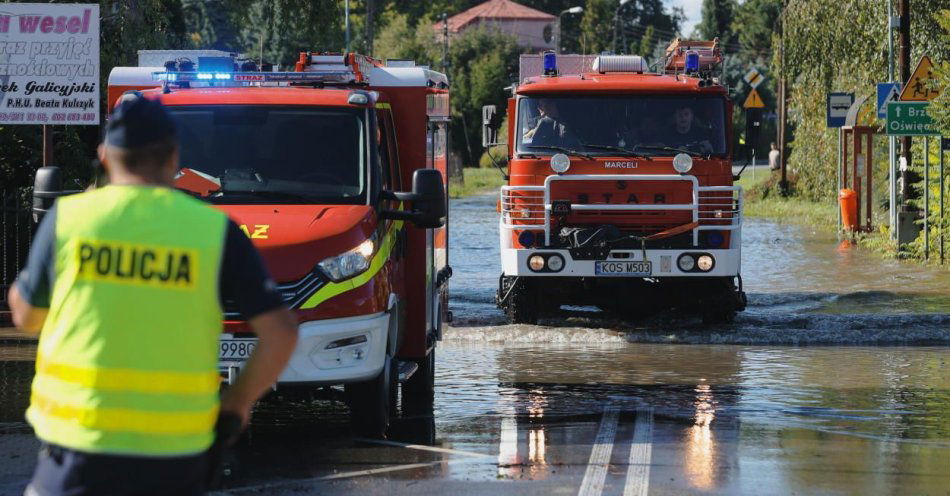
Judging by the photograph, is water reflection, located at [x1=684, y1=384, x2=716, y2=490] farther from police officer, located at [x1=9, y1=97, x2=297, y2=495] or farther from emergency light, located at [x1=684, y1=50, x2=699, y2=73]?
emergency light, located at [x1=684, y1=50, x2=699, y2=73]

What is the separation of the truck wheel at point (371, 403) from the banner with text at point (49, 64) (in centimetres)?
736

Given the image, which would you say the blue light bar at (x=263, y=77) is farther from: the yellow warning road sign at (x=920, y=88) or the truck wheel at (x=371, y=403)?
the yellow warning road sign at (x=920, y=88)

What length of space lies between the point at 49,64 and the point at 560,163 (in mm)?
5152

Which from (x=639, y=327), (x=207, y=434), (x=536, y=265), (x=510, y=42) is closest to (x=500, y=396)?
(x=536, y=265)

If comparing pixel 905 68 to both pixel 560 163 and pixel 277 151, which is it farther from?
pixel 277 151

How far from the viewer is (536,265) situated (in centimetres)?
1543

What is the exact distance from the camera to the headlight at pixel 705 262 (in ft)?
50.3

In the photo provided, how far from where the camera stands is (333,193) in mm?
9602

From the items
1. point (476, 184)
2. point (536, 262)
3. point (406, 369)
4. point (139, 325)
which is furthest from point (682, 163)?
point (476, 184)

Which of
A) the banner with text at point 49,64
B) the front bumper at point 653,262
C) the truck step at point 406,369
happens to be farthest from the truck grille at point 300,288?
the banner with text at point 49,64

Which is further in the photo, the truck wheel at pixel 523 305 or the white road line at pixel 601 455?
the truck wheel at pixel 523 305

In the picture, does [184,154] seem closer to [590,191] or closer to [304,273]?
[304,273]

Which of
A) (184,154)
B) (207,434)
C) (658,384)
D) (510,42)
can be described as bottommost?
(658,384)

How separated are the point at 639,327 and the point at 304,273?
805 centimetres
